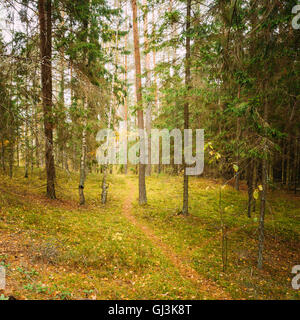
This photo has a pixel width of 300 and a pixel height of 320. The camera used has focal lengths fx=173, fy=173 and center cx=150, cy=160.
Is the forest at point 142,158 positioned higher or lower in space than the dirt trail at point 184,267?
higher

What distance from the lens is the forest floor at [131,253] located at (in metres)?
4.30

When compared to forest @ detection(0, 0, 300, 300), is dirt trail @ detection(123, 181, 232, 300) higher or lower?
lower

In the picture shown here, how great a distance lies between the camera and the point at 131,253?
20.3 ft

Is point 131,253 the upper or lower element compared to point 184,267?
upper

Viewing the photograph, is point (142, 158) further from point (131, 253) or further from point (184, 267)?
point (184, 267)

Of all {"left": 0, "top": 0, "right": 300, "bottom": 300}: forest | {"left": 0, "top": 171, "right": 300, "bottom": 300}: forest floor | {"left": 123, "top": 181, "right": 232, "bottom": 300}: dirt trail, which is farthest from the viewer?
{"left": 123, "top": 181, "right": 232, "bottom": 300}: dirt trail

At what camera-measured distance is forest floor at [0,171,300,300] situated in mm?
4305

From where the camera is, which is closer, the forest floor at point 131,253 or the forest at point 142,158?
the forest floor at point 131,253

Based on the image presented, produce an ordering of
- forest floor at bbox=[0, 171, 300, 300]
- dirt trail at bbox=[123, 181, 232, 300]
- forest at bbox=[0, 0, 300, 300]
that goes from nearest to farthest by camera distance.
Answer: forest floor at bbox=[0, 171, 300, 300]
forest at bbox=[0, 0, 300, 300]
dirt trail at bbox=[123, 181, 232, 300]

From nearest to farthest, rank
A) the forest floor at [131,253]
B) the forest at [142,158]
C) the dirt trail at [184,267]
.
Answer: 1. the forest floor at [131,253]
2. the forest at [142,158]
3. the dirt trail at [184,267]

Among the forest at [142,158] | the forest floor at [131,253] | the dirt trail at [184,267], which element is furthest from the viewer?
Answer: the dirt trail at [184,267]

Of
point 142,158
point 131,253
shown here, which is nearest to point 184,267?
point 131,253
